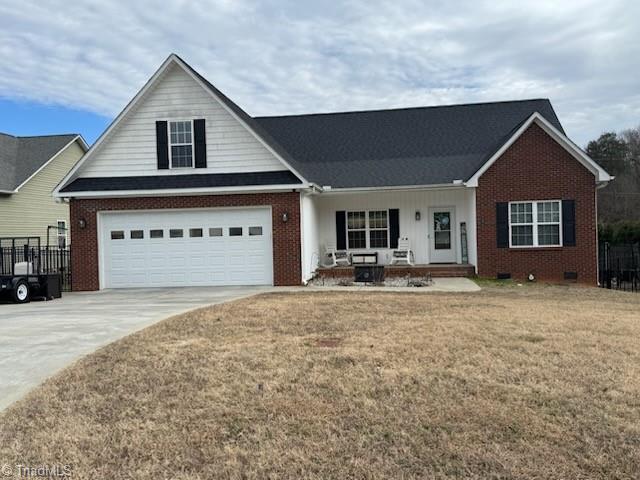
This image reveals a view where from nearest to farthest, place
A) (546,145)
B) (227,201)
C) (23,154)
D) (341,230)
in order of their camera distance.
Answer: (227,201) → (546,145) → (341,230) → (23,154)

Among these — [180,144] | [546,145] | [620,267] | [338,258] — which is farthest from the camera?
[338,258]

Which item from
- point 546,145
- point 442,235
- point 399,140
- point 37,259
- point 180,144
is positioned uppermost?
point 399,140

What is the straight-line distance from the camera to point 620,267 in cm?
1909

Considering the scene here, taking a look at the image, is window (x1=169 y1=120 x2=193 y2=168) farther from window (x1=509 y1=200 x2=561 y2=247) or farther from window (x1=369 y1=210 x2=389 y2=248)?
window (x1=509 y1=200 x2=561 y2=247)

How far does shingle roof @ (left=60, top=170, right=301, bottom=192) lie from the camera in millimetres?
16484

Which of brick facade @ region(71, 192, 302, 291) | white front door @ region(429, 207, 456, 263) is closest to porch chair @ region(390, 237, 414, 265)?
white front door @ region(429, 207, 456, 263)

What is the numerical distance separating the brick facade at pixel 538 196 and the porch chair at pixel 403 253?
2.58 metres

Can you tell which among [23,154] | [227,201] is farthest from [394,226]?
[23,154]

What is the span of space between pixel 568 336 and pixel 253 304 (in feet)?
21.0

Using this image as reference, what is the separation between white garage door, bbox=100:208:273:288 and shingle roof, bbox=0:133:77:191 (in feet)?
33.7

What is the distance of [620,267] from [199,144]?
48.7 feet

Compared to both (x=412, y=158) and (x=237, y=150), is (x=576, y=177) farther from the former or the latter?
(x=237, y=150)

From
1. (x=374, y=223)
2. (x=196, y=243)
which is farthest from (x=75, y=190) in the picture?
(x=374, y=223)

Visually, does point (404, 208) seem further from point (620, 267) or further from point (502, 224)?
point (620, 267)
